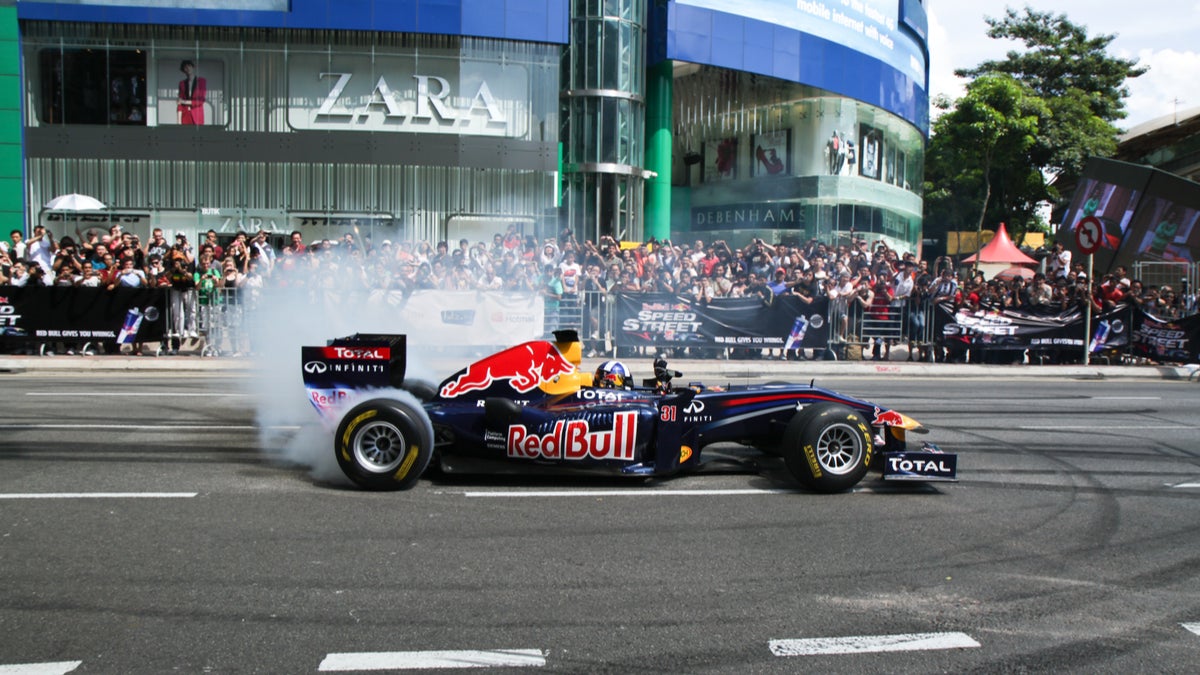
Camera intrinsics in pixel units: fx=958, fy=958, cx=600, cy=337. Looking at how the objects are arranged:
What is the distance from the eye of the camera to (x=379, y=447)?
7.20 meters

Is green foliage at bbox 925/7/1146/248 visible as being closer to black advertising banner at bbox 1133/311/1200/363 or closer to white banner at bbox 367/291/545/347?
black advertising banner at bbox 1133/311/1200/363

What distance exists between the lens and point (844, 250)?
2420cm

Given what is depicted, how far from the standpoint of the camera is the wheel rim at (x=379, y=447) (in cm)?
710

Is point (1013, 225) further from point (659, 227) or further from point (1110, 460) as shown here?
point (1110, 460)

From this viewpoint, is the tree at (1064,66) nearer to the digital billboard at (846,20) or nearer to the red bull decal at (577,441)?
the digital billboard at (846,20)

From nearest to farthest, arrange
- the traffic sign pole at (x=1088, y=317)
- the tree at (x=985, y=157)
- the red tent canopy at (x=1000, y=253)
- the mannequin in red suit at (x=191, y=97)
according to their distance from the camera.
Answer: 1. the traffic sign pole at (x=1088, y=317)
2. the mannequin in red suit at (x=191, y=97)
3. the red tent canopy at (x=1000, y=253)
4. the tree at (x=985, y=157)

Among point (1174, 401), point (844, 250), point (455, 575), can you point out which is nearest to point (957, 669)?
point (455, 575)

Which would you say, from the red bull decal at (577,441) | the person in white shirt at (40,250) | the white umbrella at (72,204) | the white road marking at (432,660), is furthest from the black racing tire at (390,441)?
the white umbrella at (72,204)

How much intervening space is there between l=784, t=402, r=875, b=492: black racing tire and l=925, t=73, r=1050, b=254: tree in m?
33.9

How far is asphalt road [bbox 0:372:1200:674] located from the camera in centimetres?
435

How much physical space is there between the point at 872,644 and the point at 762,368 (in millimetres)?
13067

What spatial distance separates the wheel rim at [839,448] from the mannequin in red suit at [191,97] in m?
22.8

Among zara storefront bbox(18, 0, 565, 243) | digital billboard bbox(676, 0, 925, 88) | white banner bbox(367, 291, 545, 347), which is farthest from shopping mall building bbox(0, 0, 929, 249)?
white banner bbox(367, 291, 545, 347)

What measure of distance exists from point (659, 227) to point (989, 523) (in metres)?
24.4
